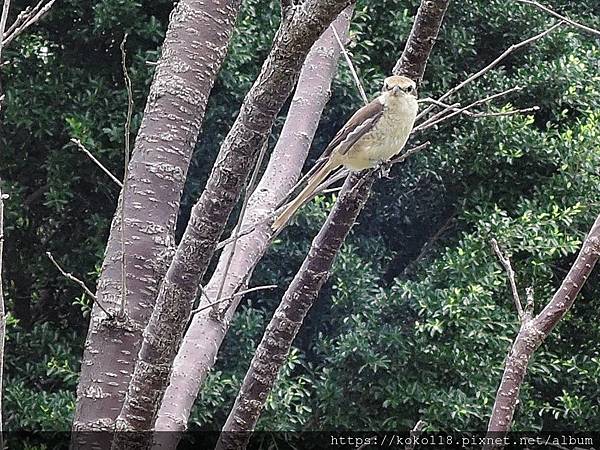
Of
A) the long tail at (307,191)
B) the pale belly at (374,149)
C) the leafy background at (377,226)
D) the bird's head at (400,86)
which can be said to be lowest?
the leafy background at (377,226)

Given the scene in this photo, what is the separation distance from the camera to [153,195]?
1120 mm

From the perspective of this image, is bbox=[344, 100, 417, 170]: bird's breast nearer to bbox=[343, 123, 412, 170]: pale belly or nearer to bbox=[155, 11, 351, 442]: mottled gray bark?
bbox=[343, 123, 412, 170]: pale belly

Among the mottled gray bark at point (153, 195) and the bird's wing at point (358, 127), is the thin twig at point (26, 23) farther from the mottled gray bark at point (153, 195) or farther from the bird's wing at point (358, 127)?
the bird's wing at point (358, 127)

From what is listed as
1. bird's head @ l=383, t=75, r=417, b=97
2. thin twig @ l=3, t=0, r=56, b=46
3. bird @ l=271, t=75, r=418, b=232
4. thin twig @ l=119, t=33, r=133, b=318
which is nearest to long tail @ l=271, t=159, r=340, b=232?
bird @ l=271, t=75, r=418, b=232

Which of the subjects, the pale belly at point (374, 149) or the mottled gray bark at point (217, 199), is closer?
the mottled gray bark at point (217, 199)

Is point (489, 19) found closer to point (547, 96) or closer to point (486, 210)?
point (547, 96)

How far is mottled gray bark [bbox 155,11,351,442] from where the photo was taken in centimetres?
117

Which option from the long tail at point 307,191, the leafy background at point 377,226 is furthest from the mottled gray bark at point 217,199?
the leafy background at point 377,226

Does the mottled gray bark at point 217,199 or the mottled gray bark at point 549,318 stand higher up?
the mottled gray bark at point 217,199

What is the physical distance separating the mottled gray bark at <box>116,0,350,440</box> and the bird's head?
45cm

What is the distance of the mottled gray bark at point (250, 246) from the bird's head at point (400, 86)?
132mm

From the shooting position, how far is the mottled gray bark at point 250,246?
117 cm

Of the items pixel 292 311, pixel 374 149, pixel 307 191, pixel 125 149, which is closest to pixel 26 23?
pixel 125 149

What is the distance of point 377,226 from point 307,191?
1.81 m
